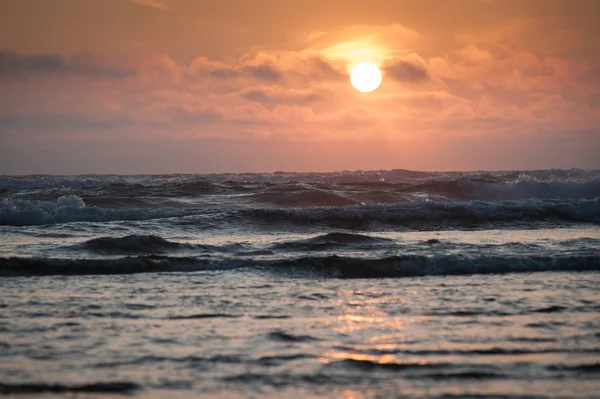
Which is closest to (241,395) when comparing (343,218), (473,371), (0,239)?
(473,371)

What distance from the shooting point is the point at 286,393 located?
4348 mm

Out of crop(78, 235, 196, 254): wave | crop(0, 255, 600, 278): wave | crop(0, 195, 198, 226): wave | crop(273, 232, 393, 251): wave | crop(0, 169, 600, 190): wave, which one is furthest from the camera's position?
crop(0, 169, 600, 190): wave

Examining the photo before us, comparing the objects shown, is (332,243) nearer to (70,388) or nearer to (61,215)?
(70,388)

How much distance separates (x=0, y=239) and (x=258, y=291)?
822 cm

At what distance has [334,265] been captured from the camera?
33.6ft

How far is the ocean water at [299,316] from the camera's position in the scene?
4.59m

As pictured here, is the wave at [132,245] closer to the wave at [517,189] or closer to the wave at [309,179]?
the wave at [517,189]

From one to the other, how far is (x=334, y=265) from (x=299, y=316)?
11.9 feet

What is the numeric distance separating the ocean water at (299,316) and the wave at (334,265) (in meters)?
0.04

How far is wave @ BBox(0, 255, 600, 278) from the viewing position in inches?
387

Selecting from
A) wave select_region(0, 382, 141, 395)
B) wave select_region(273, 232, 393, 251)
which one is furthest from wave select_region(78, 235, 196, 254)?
wave select_region(0, 382, 141, 395)

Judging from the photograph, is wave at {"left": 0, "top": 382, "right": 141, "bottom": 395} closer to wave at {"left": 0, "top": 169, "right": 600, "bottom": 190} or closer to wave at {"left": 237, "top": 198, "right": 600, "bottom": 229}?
wave at {"left": 237, "top": 198, "right": 600, "bottom": 229}

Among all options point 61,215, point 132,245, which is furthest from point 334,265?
point 61,215

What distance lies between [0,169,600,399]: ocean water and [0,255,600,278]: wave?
0.13 ft
